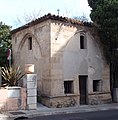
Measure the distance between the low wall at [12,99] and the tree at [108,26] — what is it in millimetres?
7050

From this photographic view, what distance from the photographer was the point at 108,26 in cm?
1920

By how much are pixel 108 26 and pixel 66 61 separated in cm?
369

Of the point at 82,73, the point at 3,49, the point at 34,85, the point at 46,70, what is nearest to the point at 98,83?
the point at 82,73

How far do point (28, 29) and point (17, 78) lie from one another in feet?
14.7

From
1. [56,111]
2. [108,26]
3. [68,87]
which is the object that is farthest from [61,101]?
[108,26]

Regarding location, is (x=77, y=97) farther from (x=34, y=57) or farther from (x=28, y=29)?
(x=28, y=29)

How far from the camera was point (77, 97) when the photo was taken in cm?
1881

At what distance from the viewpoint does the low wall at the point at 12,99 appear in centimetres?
1588

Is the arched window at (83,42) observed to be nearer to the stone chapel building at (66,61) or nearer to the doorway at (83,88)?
the stone chapel building at (66,61)

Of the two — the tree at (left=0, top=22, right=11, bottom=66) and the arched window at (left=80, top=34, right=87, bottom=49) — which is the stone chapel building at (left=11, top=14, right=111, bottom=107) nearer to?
the arched window at (left=80, top=34, right=87, bottom=49)

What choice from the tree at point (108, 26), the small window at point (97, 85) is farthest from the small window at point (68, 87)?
the tree at point (108, 26)

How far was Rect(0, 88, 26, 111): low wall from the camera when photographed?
15.9 meters

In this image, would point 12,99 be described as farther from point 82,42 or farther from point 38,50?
point 82,42

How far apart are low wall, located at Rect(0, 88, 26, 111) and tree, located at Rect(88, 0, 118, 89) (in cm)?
705
